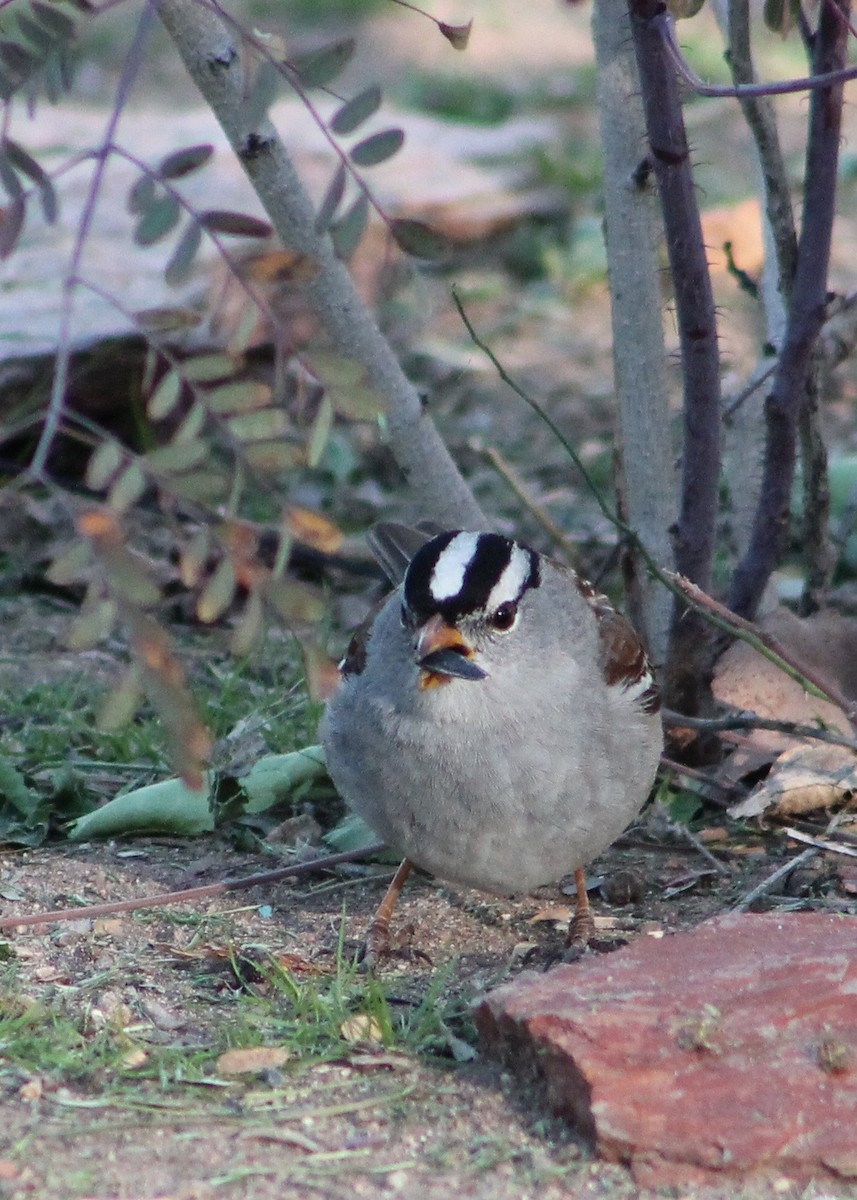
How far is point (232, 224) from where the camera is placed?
9.57 feet

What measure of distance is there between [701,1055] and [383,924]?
1347 mm

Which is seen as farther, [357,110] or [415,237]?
[415,237]

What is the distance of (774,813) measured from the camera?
4.87 metres

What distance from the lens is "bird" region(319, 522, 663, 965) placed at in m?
4.04

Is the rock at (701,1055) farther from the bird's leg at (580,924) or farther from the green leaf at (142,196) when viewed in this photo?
the green leaf at (142,196)

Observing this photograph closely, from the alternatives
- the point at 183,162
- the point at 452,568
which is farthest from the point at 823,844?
the point at 183,162

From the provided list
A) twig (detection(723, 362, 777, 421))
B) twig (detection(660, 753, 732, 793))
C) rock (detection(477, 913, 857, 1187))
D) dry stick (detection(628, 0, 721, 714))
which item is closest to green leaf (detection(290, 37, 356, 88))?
dry stick (detection(628, 0, 721, 714))

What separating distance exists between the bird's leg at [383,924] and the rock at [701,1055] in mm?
761

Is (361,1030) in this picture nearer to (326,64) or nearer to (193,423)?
(193,423)

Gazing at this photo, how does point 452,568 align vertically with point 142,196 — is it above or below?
below

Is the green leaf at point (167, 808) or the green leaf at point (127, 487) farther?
the green leaf at point (167, 808)

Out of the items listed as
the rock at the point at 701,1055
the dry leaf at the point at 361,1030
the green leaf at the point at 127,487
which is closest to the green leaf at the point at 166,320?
the green leaf at the point at 127,487

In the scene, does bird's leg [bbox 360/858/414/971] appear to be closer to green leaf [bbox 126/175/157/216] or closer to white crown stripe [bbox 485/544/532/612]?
white crown stripe [bbox 485/544/532/612]

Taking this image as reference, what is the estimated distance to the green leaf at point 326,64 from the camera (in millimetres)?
3121
